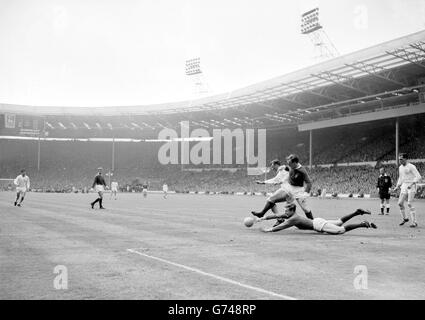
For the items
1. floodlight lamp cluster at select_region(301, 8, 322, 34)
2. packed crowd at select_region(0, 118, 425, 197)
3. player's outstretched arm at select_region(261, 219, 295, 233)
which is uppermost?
floodlight lamp cluster at select_region(301, 8, 322, 34)

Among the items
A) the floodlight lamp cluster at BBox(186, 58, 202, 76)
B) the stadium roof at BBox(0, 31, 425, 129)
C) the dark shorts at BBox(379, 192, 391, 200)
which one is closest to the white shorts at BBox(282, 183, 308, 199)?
the dark shorts at BBox(379, 192, 391, 200)

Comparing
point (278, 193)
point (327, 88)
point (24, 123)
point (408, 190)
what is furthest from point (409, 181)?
point (24, 123)

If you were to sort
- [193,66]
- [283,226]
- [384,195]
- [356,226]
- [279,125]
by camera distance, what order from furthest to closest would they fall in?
[193,66]
[279,125]
[384,195]
[283,226]
[356,226]

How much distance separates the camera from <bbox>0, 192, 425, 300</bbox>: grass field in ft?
19.4

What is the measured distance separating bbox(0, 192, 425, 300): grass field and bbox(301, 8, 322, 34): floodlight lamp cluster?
4165 cm

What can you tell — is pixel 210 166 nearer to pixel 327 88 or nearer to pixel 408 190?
pixel 327 88

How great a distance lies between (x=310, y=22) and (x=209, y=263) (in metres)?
47.8

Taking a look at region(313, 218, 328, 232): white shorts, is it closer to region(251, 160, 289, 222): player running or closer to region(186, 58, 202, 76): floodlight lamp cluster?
region(251, 160, 289, 222): player running

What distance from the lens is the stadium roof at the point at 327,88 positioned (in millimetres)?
39125

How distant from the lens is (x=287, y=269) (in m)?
7.46

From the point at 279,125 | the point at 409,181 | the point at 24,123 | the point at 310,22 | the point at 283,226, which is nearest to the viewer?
the point at 283,226

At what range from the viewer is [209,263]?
8.04 m

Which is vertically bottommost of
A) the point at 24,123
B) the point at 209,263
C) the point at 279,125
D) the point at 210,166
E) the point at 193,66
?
the point at 209,263

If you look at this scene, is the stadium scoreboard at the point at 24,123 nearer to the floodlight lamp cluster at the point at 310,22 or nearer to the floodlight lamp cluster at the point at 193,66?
the floodlight lamp cluster at the point at 193,66
